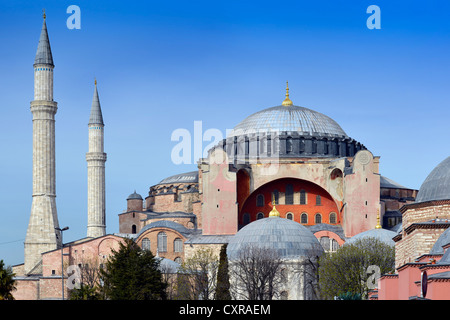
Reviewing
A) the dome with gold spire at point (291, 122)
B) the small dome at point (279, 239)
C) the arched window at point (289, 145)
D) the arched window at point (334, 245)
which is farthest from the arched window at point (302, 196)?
the small dome at point (279, 239)

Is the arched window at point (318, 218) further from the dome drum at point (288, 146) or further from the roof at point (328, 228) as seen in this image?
the dome drum at point (288, 146)

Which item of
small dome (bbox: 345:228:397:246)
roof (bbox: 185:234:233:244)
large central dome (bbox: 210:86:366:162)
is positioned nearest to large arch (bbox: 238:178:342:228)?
large central dome (bbox: 210:86:366:162)

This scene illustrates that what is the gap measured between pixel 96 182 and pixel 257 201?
40.0 feet

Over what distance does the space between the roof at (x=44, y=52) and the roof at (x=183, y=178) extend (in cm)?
1205

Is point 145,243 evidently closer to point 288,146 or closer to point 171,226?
point 171,226

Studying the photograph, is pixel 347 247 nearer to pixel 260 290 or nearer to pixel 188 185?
pixel 260 290

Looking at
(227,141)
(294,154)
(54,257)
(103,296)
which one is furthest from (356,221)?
(103,296)

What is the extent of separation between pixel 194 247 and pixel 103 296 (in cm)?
1435

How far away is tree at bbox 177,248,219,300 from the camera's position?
→ 4184 cm

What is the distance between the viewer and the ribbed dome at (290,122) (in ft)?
182

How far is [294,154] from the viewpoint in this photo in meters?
54.1

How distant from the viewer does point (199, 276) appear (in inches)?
1710

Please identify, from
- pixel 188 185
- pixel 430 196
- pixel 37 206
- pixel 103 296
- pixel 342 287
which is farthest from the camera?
pixel 188 185

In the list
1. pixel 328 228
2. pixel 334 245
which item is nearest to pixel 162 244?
pixel 328 228
